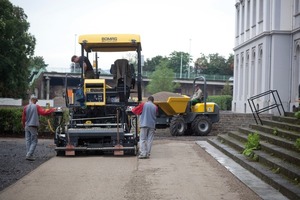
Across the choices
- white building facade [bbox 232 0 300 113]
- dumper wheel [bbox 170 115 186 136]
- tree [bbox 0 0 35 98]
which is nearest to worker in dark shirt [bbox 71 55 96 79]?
dumper wheel [bbox 170 115 186 136]

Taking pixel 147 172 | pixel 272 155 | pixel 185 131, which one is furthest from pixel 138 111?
pixel 185 131

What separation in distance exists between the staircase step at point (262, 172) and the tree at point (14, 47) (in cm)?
3288

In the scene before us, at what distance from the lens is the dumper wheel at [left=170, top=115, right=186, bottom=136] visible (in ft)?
84.7

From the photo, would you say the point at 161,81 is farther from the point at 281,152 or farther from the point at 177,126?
the point at 281,152

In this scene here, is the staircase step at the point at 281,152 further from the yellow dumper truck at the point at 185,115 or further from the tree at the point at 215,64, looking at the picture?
the tree at the point at 215,64

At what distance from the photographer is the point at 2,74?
5019cm

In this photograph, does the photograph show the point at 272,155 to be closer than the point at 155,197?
No

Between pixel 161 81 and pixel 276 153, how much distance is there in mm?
68282

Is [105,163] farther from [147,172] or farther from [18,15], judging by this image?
[18,15]

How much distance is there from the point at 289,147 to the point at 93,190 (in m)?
5.23

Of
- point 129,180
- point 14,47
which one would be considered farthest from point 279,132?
point 14,47

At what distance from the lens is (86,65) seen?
17.5 metres

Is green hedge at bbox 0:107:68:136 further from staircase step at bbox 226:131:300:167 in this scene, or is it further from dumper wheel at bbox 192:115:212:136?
staircase step at bbox 226:131:300:167

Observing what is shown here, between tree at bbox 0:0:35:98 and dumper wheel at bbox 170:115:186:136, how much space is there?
24.8 metres
